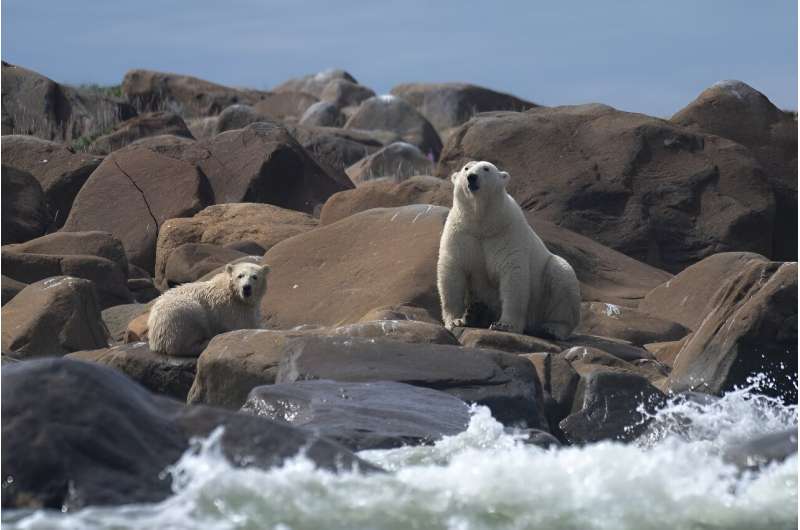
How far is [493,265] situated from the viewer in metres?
13.8

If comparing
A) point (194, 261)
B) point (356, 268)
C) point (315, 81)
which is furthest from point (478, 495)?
point (315, 81)

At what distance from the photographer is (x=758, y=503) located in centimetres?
744

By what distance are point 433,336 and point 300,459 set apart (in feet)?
16.6

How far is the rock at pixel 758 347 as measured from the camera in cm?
1130

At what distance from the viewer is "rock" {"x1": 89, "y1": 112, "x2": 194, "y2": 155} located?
98.4 ft

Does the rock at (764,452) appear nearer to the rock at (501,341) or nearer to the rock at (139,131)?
the rock at (501,341)

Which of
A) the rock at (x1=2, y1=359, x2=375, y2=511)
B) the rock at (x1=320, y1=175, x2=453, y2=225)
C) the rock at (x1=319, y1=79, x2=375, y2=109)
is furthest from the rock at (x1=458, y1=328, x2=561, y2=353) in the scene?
the rock at (x1=319, y1=79, x2=375, y2=109)

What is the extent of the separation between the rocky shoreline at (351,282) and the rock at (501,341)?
28mm

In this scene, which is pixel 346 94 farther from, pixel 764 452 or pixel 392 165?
pixel 764 452

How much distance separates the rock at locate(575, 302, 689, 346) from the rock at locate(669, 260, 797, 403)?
3.81 m

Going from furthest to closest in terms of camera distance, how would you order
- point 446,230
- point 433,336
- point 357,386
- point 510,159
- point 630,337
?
point 510,159
point 630,337
point 446,230
point 433,336
point 357,386

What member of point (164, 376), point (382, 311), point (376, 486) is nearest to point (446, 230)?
point (382, 311)

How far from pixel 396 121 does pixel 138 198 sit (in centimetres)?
1817

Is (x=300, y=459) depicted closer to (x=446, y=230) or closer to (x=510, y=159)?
(x=446, y=230)
